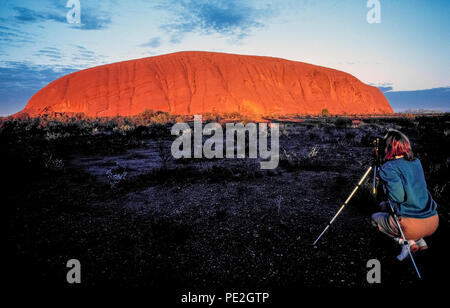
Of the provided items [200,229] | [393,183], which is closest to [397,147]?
[393,183]

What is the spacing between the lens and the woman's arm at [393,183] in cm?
257

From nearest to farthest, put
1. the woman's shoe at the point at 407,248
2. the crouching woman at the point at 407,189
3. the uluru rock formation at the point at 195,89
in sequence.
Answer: the crouching woman at the point at 407,189 → the woman's shoe at the point at 407,248 → the uluru rock formation at the point at 195,89

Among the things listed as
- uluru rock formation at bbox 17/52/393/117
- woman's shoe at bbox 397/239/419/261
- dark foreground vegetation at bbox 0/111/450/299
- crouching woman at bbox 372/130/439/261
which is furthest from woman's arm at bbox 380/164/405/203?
uluru rock formation at bbox 17/52/393/117

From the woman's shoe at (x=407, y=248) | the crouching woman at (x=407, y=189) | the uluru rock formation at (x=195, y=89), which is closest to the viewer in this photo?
the crouching woman at (x=407, y=189)

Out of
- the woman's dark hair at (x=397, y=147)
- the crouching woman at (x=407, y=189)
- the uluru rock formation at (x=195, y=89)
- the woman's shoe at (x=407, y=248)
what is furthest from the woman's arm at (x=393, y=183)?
the uluru rock formation at (x=195, y=89)

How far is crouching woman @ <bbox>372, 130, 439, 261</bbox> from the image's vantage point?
2.56 m

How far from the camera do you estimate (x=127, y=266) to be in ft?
9.82

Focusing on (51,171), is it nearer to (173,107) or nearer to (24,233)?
(24,233)

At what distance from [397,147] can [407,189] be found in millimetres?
495

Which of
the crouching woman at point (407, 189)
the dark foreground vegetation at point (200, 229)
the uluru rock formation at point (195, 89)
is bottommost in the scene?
the dark foreground vegetation at point (200, 229)

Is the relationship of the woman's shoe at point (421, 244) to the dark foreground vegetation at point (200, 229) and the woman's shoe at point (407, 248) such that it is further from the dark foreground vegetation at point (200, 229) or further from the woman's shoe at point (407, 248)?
the dark foreground vegetation at point (200, 229)

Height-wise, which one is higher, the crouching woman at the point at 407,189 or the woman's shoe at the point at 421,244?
the crouching woman at the point at 407,189

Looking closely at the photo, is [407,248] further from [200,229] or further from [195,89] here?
[195,89]
